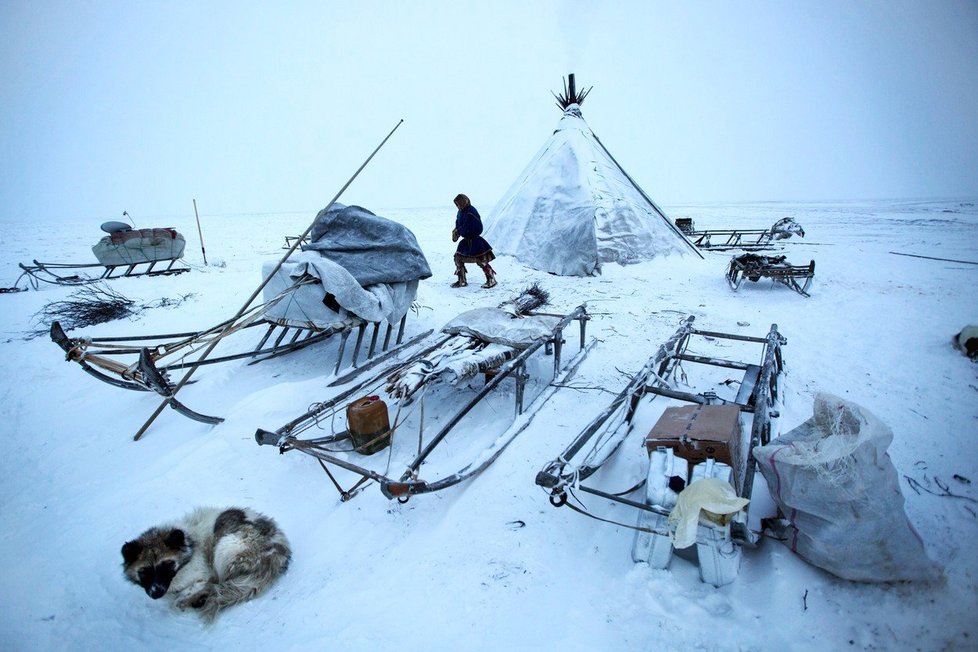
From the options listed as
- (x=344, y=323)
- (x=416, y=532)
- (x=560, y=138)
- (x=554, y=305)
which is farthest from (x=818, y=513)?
(x=560, y=138)

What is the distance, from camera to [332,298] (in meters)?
4.43

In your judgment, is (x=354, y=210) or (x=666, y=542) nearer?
(x=666, y=542)

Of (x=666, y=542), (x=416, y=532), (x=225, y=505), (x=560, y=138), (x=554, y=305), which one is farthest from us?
(x=560, y=138)

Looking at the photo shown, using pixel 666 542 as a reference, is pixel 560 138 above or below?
above

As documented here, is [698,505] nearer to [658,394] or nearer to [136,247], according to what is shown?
[658,394]

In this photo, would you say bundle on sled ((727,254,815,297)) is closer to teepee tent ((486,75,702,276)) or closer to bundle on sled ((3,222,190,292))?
teepee tent ((486,75,702,276))

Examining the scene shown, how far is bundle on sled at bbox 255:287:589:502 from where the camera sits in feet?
9.37

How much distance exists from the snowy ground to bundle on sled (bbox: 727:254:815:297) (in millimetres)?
1518

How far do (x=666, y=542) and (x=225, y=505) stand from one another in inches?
116

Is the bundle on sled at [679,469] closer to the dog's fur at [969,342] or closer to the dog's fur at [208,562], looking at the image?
the dog's fur at [208,562]

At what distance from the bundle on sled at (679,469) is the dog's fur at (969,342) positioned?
2437 millimetres

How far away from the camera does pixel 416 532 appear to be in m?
2.60

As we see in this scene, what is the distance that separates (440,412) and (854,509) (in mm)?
2983

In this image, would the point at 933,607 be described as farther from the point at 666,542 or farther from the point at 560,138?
the point at 560,138
